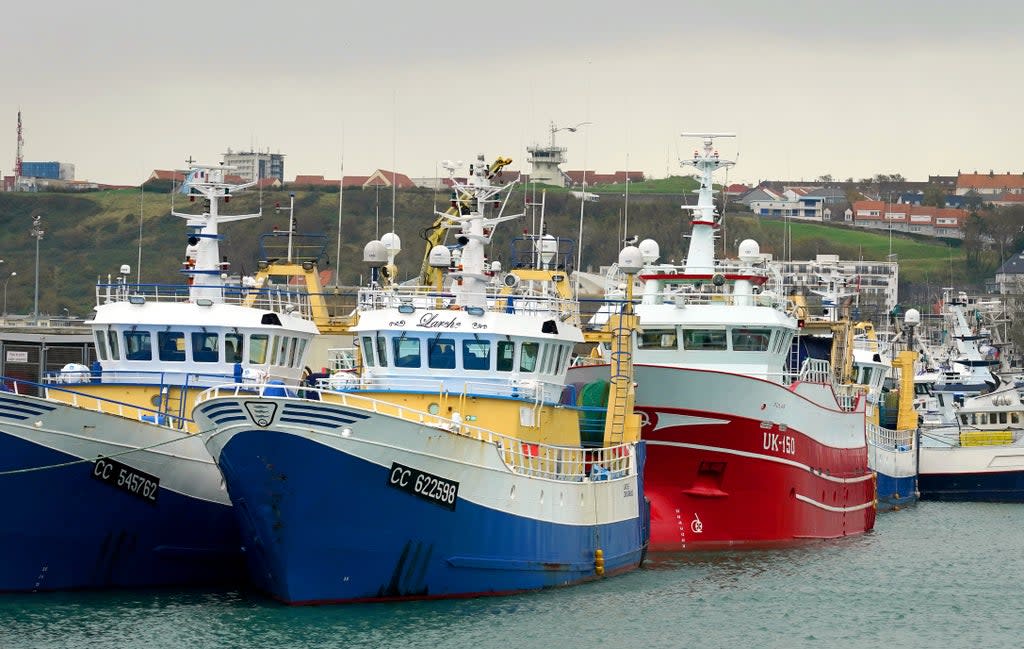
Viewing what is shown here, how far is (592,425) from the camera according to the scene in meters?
42.6

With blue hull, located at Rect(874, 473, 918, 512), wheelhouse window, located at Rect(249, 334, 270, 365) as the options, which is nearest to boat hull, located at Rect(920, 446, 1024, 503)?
blue hull, located at Rect(874, 473, 918, 512)

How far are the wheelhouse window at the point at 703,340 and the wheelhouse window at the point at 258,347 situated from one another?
1287 centimetres

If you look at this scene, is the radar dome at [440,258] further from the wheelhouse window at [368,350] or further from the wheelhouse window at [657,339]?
the wheelhouse window at [657,339]

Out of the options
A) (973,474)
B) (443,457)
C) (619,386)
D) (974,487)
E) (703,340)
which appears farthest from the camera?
(974,487)

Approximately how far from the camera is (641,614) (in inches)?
1363

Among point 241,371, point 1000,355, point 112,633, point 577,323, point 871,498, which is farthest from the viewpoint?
point 1000,355

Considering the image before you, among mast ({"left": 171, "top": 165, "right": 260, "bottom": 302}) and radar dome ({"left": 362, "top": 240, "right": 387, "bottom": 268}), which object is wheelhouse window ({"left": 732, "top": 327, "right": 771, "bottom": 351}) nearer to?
radar dome ({"left": 362, "top": 240, "right": 387, "bottom": 268})

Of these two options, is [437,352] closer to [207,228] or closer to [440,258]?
[440,258]

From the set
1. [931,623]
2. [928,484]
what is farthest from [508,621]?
[928,484]

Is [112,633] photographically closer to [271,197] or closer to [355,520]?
[355,520]

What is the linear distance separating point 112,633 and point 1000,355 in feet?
219

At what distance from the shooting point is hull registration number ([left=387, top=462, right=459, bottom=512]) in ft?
103

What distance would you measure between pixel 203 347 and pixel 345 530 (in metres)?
8.40

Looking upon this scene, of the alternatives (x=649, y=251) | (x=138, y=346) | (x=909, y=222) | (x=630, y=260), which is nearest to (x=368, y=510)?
(x=138, y=346)
